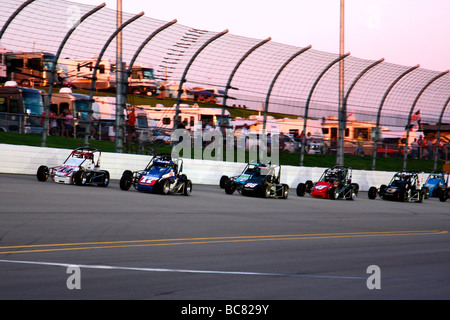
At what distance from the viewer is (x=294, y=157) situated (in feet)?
87.6

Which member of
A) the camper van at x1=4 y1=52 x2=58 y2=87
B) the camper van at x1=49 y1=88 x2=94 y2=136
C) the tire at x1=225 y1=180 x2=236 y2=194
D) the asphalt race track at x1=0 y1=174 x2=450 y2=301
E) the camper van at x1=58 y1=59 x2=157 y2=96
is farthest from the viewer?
the camper van at x1=49 y1=88 x2=94 y2=136

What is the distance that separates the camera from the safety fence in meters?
17.7

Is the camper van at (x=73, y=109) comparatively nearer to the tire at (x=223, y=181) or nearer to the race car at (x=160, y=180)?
the race car at (x=160, y=180)

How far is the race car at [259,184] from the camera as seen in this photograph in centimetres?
1945

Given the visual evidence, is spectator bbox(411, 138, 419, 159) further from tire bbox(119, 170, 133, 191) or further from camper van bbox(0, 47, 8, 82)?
camper van bbox(0, 47, 8, 82)

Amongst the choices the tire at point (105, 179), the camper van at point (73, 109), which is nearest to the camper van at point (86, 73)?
the camper van at point (73, 109)

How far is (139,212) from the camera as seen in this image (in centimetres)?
1242

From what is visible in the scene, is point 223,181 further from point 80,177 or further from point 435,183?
point 435,183

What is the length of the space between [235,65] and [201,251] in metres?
13.8

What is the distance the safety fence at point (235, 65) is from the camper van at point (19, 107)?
4099 millimetres

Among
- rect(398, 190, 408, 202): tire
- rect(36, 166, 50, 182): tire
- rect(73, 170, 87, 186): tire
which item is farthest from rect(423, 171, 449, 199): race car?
rect(36, 166, 50, 182): tire

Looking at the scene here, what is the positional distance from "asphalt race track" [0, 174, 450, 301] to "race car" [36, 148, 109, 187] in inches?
86.7
